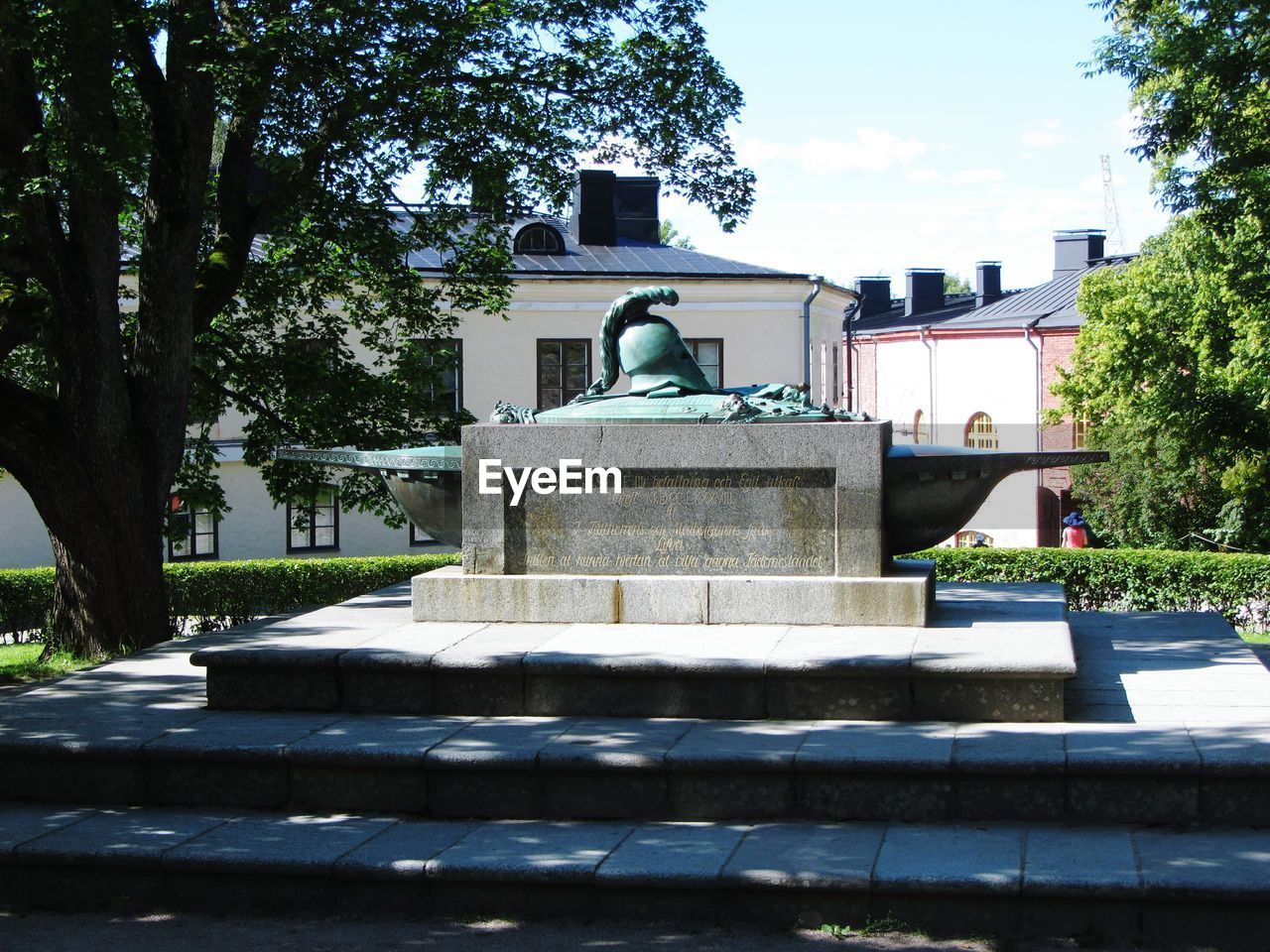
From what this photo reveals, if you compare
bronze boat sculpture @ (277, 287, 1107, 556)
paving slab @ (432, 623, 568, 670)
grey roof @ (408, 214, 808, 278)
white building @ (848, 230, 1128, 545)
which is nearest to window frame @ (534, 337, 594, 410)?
grey roof @ (408, 214, 808, 278)

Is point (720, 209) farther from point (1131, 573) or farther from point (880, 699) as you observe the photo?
point (880, 699)

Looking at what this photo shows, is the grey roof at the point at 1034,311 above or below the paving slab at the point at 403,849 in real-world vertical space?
above

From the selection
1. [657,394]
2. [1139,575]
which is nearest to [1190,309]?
[1139,575]

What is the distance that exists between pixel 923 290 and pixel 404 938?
5470 centimetres

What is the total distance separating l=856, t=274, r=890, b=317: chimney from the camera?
63.0 metres

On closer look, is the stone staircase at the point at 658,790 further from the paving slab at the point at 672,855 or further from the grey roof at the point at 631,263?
the grey roof at the point at 631,263

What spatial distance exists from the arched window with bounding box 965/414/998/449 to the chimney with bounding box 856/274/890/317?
14.4m

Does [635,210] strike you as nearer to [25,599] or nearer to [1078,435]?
[1078,435]

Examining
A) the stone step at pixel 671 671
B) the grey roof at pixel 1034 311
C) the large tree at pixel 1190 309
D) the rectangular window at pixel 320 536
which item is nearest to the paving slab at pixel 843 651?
the stone step at pixel 671 671

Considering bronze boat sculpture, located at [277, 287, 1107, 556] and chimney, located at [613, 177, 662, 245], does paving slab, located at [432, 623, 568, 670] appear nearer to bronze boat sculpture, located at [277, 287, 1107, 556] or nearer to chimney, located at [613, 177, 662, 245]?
bronze boat sculpture, located at [277, 287, 1107, 556]

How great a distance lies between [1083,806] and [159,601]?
9.39 m

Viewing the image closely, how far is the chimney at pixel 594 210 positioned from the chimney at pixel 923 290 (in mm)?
24575

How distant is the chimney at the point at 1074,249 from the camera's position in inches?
2014

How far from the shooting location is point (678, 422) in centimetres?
979
